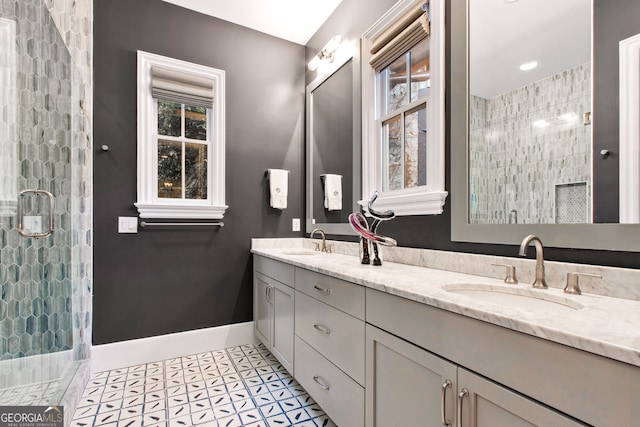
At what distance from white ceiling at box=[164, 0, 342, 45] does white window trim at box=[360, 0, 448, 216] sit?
0.68m

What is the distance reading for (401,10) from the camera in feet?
6.06

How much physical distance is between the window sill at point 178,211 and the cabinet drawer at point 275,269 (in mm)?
509

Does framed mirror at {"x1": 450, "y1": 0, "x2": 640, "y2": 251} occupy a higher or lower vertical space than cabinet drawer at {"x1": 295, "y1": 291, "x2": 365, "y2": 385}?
higher

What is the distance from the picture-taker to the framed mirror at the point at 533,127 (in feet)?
3.44

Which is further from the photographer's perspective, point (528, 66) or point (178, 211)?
point (178, 211)

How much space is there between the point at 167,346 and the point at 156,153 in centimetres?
153

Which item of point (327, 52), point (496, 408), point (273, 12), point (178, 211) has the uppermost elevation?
point (273, 12)

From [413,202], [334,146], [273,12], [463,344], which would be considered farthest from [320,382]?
[273,12]

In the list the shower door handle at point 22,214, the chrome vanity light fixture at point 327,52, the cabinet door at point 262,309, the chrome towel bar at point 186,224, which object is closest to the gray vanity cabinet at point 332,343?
the cabinet door at point 262,309

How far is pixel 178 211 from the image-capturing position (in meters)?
2.39

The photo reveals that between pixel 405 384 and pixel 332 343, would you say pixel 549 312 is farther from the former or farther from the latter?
pixel 332 343

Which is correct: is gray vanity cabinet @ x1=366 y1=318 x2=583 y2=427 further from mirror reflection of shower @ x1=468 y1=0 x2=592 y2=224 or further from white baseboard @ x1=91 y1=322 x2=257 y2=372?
white baseboard @ x1=91 y1=322 x2=257 y2=372

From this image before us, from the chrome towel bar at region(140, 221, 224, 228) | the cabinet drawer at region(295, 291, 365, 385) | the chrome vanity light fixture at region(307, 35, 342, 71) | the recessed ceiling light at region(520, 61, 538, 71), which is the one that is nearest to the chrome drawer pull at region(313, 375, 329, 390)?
the cabinet drawer at region(295, 291, 365, 385)

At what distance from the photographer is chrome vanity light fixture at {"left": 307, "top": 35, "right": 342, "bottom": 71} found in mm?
2441
